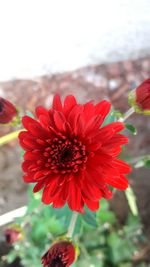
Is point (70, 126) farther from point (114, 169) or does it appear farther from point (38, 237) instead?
point (38, 237)

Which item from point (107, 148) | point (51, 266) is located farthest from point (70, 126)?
point (51, 266)

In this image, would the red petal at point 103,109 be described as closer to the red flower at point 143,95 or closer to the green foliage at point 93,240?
the red flower at point 143,95

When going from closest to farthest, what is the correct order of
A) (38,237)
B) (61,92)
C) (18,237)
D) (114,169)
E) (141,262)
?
(114,169), (18,237), (38,237), (141,262), (61,92)

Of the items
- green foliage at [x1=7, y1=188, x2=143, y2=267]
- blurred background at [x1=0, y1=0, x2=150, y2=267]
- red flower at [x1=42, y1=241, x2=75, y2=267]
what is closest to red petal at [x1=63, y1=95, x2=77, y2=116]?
red flower at [x1=42, y1=241, x2=75, y2=267]

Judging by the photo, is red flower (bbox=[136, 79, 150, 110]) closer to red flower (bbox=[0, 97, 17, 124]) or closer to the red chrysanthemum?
the red chrysanthemum

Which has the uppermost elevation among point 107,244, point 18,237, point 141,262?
point 18,237

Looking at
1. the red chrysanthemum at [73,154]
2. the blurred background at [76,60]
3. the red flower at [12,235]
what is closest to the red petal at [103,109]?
the red chrysanthemum at [73,154]
